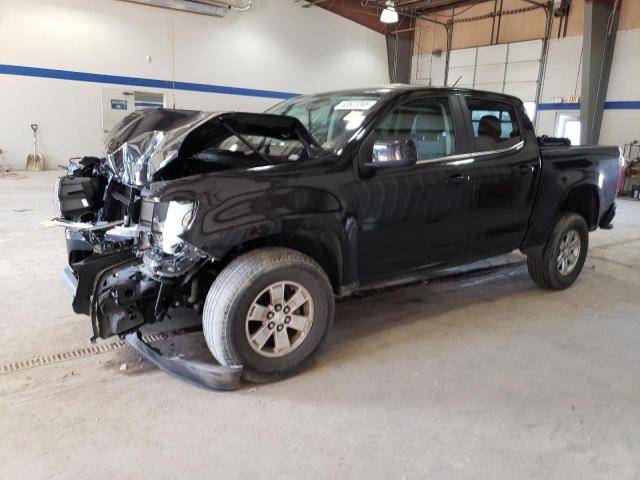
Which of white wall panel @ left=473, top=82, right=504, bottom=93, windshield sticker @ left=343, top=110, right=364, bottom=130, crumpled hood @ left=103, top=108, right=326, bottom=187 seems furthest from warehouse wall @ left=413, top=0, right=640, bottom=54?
crumpled hood @ left=103, top=108, right=326, bottom=187

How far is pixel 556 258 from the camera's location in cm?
414

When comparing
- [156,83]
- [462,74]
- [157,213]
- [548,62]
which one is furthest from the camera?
[462,74]

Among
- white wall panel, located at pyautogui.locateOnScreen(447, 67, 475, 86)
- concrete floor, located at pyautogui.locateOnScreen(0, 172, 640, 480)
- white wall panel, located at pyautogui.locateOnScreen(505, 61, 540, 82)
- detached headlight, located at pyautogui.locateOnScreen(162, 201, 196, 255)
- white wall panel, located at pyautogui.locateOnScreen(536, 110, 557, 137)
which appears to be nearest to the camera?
concrete floor, located at pyautogui.locateOnScreen(0, 172, 640, 480)

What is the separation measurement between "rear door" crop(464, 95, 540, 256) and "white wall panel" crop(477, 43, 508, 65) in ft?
42.6

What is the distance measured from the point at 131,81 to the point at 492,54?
11100 mm

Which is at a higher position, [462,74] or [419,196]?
[462,74]

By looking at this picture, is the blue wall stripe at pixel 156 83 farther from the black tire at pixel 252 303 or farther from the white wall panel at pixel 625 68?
the black tire at pixel 252 303

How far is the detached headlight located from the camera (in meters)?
2.27

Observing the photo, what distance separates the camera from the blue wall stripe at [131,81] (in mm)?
12219

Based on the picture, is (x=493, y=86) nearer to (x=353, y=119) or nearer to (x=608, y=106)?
(x=608, y=106)

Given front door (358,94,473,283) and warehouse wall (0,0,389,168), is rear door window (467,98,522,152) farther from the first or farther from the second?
warehouse wall (0,0,389,168)

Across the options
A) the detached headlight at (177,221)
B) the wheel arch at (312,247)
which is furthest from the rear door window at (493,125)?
the detached headlight at (177,221)

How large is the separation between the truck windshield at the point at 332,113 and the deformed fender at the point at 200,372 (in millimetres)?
1339

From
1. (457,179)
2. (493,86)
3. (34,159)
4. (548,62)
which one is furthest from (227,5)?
(457,179)
